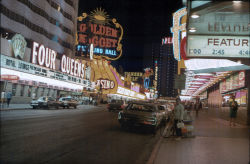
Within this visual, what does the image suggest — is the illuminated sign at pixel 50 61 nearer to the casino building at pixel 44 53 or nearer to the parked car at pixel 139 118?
the casino building at pixel 44 53

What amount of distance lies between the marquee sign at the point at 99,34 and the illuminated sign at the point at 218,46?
53.6 m

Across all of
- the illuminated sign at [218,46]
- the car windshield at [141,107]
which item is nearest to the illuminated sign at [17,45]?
the car windshield at [141,107]

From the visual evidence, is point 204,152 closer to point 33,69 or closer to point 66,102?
point 33,69

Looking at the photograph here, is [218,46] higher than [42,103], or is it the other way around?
[218,46]

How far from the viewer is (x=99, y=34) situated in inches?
2346

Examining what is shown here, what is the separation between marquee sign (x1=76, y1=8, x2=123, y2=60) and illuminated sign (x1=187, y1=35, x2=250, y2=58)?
53.6 meters

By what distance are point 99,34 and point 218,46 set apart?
55.1 metres

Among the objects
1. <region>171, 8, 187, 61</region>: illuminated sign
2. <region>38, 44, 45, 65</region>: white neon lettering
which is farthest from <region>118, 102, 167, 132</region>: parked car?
<region>38, 44, 45, 65</region>: white neon lettering

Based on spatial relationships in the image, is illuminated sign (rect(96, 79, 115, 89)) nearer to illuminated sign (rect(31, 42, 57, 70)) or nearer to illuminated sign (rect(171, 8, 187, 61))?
illuminated sign (rect(31, 42, 57, 70))

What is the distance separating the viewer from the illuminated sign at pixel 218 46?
19.1ft

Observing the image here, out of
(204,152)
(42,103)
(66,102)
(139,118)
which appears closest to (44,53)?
(42,103)

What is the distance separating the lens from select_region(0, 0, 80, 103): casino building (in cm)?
2653

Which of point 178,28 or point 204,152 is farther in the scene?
point 178,28

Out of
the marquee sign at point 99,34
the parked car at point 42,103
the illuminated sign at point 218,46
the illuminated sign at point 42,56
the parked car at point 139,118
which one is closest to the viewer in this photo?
the illuminated sign at point 218,46
